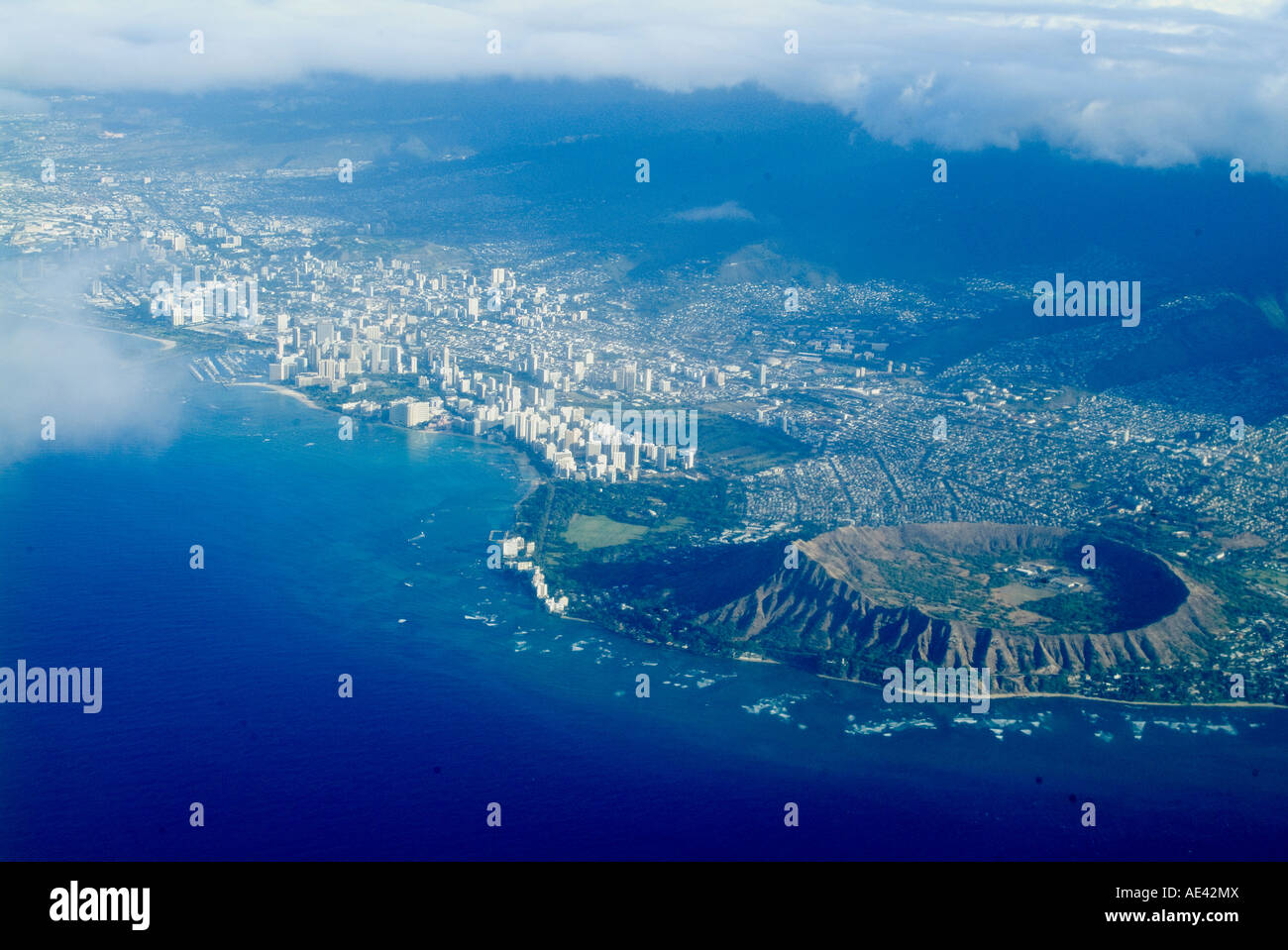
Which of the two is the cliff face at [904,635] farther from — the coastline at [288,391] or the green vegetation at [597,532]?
the coastline at [288,391]

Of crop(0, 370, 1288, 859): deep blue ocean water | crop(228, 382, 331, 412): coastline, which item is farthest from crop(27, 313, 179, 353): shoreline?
crop(0, 370, 1288, 859): deep blue ocean water

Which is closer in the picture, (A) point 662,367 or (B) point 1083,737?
(B) point 1083,737

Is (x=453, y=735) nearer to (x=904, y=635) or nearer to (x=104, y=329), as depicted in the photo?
(x=904, y=635)

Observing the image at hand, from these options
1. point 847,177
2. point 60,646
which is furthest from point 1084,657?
point 847,177

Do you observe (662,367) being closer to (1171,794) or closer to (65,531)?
(65,531)

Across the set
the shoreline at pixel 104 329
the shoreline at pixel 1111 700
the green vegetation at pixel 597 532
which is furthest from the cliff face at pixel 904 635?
the shoreline at pixel 104 329

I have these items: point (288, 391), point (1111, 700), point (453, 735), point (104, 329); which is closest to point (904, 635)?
point (1111, 700)
